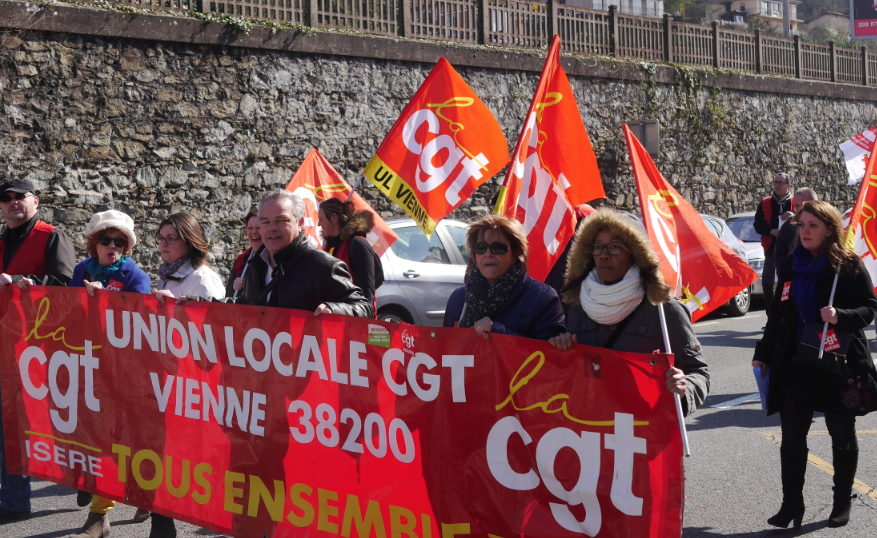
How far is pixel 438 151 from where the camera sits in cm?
641

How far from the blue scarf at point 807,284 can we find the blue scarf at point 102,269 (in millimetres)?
3634

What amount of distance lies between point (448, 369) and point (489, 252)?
629mm

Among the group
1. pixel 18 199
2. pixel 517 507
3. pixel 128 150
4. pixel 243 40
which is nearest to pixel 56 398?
pixel 18 199

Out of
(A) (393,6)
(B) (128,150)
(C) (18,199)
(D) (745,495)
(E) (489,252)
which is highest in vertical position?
(A) (393,6)

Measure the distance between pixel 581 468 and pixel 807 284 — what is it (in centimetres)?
215

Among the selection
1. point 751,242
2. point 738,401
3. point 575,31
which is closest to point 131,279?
point 738,401

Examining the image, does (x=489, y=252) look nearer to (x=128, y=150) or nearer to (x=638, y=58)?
(x=128, y=150)

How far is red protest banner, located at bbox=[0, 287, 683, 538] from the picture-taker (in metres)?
3.24

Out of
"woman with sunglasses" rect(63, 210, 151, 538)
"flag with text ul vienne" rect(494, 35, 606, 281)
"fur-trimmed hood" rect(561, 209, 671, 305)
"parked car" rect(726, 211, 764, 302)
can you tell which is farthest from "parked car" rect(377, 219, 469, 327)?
"parked car" rect(726, 211, 764, 302)

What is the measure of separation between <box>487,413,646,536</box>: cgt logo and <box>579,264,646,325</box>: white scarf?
458 mm

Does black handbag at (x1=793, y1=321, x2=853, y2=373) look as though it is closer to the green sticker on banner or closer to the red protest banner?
the red protest banner

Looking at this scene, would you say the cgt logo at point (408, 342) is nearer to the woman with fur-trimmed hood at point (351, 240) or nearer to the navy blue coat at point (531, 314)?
the navy blue coat at point (531, 314)

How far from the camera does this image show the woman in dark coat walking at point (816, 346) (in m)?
4.59

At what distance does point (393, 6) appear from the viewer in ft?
50.3
